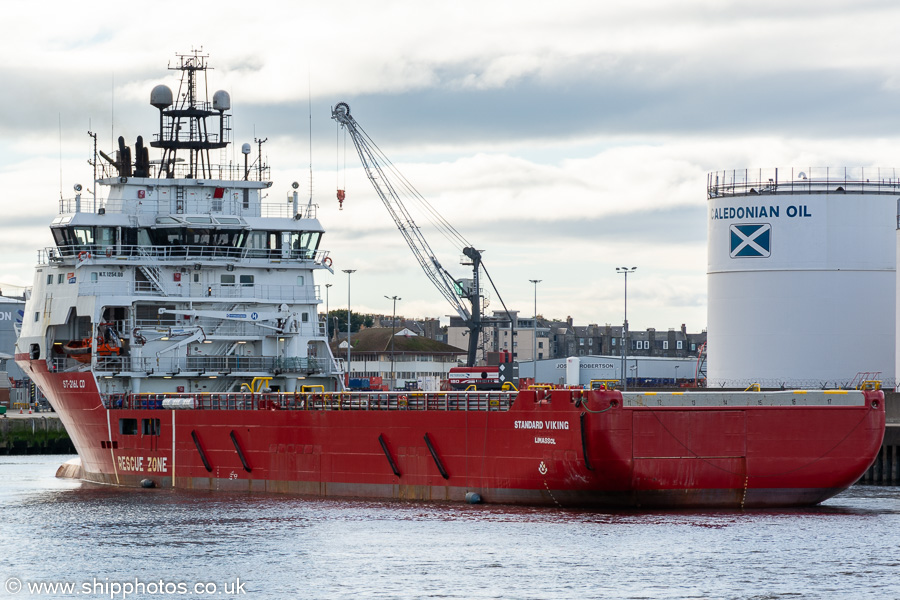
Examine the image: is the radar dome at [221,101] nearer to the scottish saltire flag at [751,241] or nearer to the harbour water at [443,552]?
the harbour water at [443,552]

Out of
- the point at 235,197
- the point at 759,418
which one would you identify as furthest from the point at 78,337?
the point at 759,418

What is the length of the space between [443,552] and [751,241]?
3659 centimetres

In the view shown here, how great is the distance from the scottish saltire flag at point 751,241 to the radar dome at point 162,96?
2703 centimetres

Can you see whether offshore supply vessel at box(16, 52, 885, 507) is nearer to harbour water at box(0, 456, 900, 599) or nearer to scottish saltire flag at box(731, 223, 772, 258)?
harbour water at box(0, 456, 900, 599)

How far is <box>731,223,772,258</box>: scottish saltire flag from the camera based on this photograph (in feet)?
210

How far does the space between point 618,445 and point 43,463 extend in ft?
132

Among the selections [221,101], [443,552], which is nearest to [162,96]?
[221,101]

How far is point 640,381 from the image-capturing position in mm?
102875

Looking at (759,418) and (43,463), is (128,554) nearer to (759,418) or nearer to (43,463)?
(759,418)

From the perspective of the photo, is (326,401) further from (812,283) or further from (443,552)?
(812,283)

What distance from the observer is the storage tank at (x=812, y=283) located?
62750 mm

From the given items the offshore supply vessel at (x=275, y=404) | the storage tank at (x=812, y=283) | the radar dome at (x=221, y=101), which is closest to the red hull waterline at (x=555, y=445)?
the offshore supply vessel at (x=275, y=404)

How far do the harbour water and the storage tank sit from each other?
22.6 m

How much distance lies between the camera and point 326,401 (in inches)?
1694
